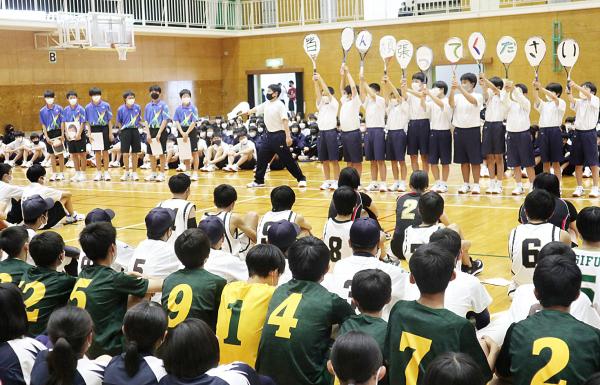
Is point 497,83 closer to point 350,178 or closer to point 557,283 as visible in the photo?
point 350,178

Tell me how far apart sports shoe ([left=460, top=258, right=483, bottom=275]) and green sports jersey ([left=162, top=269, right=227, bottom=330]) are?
11.2ft

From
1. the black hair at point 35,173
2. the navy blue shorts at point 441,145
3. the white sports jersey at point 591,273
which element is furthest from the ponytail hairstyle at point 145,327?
the navy blue shorts at point 441,145

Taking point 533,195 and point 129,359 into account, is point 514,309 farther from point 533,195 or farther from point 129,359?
point 129,359

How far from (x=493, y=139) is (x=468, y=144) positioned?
447mm

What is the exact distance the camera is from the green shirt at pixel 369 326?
3.50 m

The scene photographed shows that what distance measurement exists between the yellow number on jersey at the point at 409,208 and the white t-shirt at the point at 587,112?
556cm

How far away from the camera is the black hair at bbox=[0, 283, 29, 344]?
3432 mm

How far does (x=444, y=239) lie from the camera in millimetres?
4492

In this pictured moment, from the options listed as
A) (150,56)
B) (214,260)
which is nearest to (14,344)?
(214,260)

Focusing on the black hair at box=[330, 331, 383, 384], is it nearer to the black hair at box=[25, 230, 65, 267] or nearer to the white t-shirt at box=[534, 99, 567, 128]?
the black hair at box=[25, 230, 65, 267]

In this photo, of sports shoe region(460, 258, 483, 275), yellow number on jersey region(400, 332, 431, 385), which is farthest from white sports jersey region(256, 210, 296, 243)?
yellow number on jersey region(400, 332, 431, 385)

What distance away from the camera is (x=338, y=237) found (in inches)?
231

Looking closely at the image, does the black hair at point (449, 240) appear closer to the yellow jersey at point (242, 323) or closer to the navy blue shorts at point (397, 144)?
the yellow jersey at point (242, 323)

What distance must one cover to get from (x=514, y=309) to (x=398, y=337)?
36.7 inches
